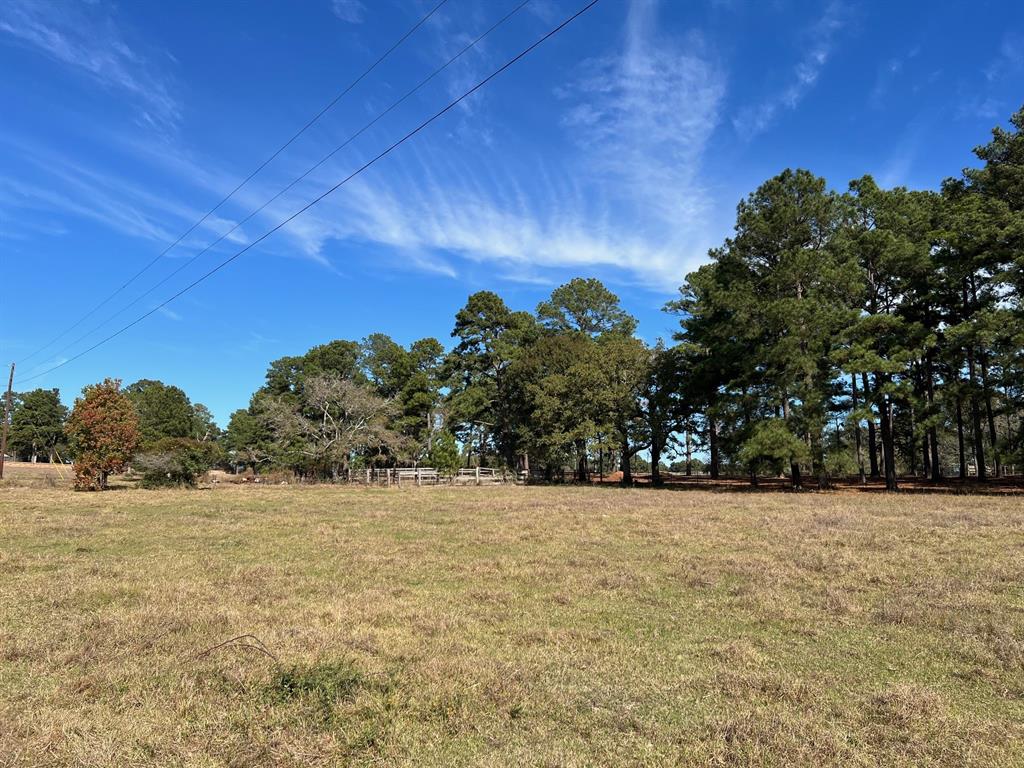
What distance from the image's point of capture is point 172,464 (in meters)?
34.9

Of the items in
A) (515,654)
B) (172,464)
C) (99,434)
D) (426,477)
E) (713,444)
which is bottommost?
(426,477)

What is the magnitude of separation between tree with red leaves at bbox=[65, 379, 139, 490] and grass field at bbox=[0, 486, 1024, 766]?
75.6 feet

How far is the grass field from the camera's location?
3.69 meters

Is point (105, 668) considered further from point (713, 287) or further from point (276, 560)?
point (713, 287)

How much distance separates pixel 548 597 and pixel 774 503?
57.3 ft

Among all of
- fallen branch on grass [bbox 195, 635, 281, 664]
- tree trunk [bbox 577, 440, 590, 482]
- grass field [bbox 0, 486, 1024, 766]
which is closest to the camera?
grass field [bbox 0, 486, 1024, 766]

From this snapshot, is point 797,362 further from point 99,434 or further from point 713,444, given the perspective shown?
point 99,434

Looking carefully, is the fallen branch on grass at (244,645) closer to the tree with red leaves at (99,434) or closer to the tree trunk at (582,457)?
the tree with red leaves at (99,434)

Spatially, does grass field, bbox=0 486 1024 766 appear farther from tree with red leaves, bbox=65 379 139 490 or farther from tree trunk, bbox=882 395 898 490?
tree with red leaves, bbox=65 379 139 490

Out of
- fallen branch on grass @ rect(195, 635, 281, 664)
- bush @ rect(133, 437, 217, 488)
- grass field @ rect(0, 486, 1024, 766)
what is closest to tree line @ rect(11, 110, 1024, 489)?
bush @ rect(133, 437, 217, 488)

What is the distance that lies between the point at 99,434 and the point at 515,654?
34291 mm

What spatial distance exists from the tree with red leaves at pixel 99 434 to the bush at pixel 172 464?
2.45m

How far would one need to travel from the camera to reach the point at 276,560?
412 inches

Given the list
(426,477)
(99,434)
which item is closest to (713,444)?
(426,477)
